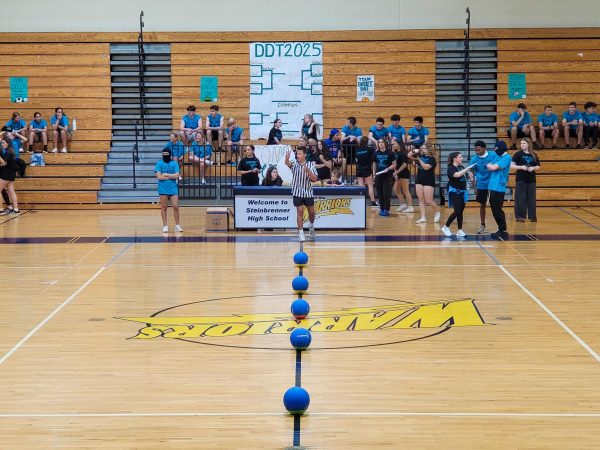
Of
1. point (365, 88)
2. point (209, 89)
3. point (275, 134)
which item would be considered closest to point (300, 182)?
point (275, 134)

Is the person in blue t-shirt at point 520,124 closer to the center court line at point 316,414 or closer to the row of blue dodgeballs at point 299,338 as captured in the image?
the row of blue dodgeballs at point 299,338

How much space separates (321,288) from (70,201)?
47.8 ft

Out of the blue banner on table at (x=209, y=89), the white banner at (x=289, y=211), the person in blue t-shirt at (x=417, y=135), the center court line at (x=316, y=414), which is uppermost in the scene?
the blue banner on table at (x=209, y=89)

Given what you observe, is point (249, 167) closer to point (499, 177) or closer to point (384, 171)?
point (384, 171)

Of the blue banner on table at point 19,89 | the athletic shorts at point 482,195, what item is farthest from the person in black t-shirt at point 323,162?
the blue banner on table at point 19,89

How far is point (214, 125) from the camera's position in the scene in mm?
28797

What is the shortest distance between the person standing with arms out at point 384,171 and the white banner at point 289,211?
258 centimetres

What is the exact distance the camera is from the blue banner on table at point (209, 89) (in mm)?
30297

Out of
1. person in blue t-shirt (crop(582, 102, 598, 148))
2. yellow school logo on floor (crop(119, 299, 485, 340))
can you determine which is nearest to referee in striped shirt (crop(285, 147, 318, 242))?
yellow school logo on floor (crop(119, 299, 485, 340))

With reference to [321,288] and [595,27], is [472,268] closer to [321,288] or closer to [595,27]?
[321,288]

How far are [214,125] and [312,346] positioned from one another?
1813 centimetres

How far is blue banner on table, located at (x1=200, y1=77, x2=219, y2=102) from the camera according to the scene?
30.3 metres

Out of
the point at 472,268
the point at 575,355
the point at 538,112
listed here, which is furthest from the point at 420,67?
the point at 575,355

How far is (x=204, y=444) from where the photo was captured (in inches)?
316
